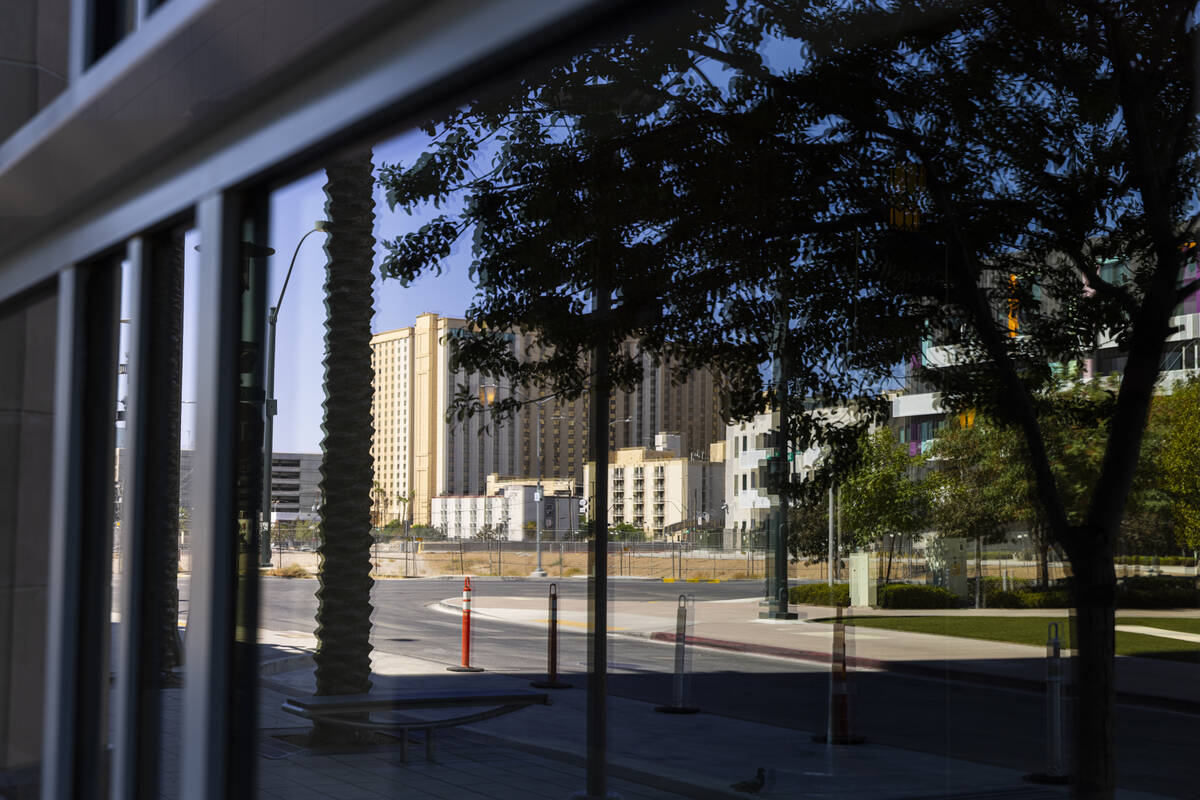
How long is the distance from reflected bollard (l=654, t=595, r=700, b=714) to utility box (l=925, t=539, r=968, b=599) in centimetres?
46

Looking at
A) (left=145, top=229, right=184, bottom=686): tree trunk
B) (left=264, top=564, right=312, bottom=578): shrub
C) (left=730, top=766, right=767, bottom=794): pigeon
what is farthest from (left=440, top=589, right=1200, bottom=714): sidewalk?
(left=145, top=229, right=184, bottom=686): tree trunk

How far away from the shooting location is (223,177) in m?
2.59

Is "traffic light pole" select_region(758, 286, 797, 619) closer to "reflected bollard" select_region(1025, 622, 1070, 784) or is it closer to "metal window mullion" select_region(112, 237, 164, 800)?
"reflected bollard" select_region(1025, 622, 1070, 784)

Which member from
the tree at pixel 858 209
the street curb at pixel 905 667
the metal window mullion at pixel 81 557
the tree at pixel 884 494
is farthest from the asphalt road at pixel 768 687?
the metal window mullion at pixel 81 557

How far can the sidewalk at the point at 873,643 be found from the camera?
174 centimetres

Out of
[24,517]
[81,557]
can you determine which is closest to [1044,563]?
[81,557]

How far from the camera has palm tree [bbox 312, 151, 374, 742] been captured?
2.64 m

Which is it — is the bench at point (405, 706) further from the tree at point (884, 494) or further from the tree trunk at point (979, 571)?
the tree trunk at point (979, 571)

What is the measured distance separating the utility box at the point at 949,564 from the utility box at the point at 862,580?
108 mm

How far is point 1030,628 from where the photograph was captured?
1.98 metres

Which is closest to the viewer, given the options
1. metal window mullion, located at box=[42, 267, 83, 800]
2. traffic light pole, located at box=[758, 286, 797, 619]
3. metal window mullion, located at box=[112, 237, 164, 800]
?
traffic light pole, located at box=[758, 286, 797, 619]

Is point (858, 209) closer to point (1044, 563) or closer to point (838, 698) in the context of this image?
point (1044, 563)

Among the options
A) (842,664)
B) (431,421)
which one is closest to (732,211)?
(431,421)

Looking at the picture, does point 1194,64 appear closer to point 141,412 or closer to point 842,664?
point 842,664
